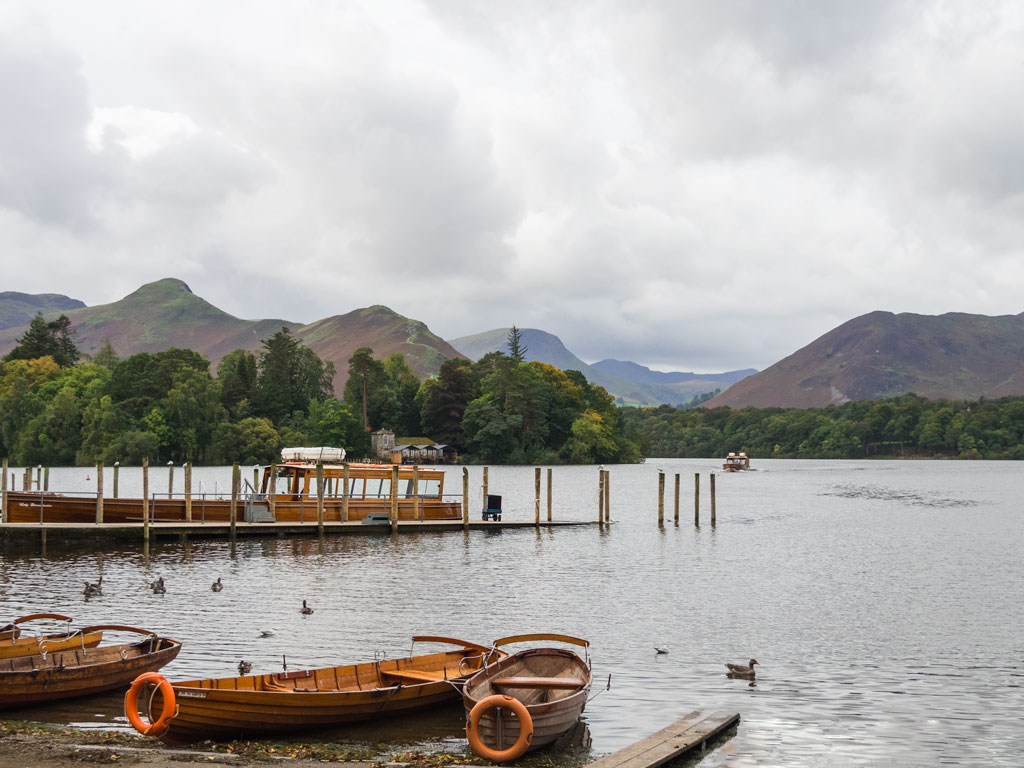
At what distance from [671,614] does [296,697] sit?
15.9 metres

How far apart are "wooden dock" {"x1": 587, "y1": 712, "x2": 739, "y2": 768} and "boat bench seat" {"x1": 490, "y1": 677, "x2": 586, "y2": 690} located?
4.81 ft

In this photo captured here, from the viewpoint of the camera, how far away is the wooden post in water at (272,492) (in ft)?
149

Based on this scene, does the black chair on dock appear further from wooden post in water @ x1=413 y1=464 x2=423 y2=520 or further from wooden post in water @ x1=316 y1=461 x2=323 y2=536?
wooden post in water @ x1=316 y1=461 x2=323 y2=536

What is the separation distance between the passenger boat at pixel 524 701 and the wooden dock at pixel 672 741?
1281 mm

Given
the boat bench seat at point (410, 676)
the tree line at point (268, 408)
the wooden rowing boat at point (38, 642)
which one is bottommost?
the boat bench seat at point (410, 676)

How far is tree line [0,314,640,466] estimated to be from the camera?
13912 cm

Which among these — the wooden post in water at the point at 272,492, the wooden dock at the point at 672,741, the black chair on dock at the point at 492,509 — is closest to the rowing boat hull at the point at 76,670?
the wooden dock at the point at 672,741

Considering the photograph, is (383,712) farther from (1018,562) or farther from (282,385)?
(282,385)

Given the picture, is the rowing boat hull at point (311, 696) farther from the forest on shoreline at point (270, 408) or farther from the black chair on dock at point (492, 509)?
the forest on shoreline at point (270, 408)

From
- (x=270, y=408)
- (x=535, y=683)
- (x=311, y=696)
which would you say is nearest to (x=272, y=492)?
(x=311, y=696)

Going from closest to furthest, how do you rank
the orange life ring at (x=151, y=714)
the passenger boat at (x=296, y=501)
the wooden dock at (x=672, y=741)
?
the wooden dock at (x=672, y=741) < the orange life ring at (x=151, y=714) < the passenger boat at (x=296, y=501)

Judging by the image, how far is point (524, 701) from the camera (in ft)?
50.8

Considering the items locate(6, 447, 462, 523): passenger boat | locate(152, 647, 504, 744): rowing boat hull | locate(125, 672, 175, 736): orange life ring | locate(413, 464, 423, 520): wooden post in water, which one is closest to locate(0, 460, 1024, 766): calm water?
locate(152, 647, 504, 744): rowing boat hull

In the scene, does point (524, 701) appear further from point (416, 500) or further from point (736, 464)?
point (736, 464)
